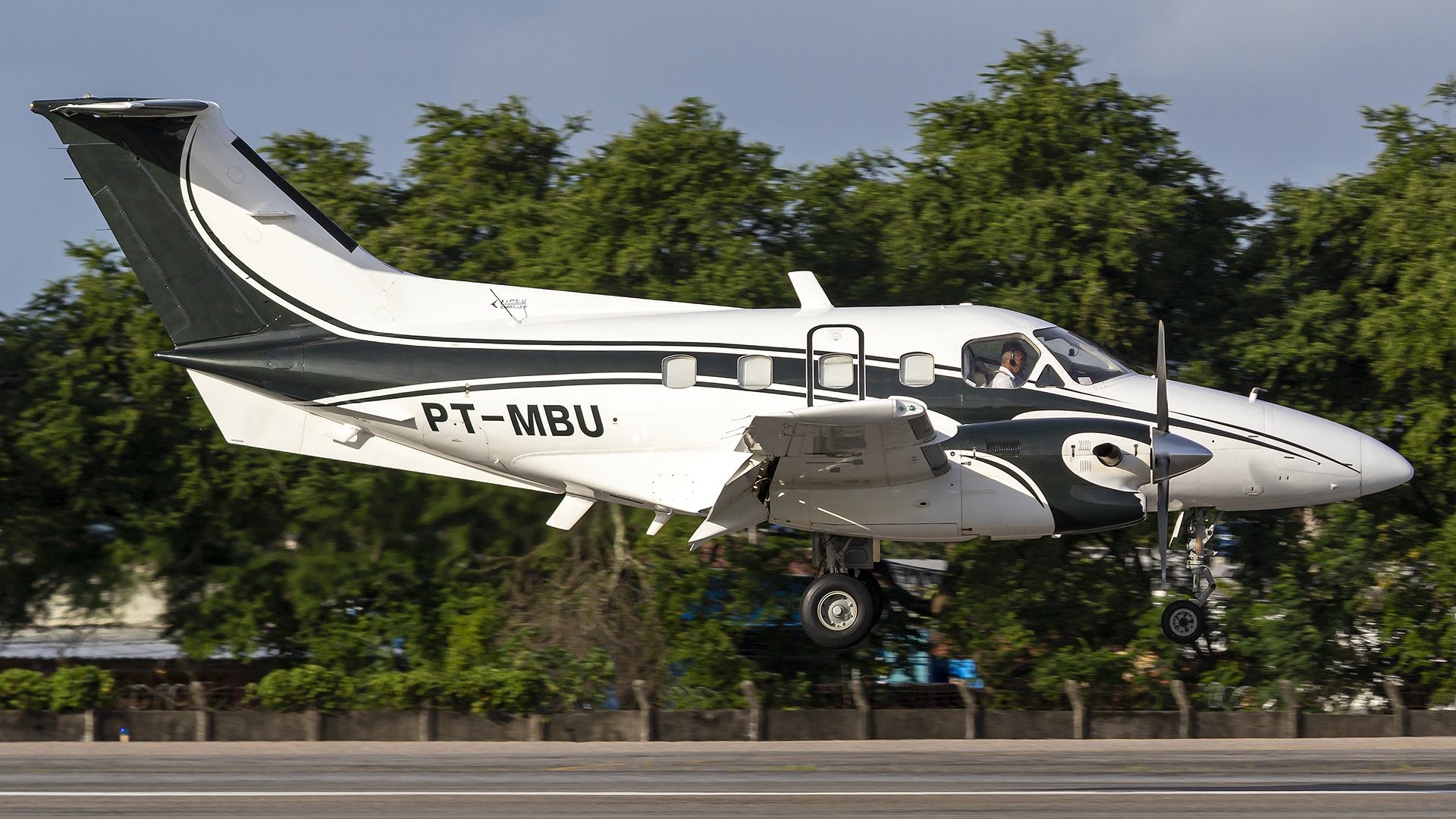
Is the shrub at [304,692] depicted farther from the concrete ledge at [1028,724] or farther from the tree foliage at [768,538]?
the concrete ledge at [1028,724]

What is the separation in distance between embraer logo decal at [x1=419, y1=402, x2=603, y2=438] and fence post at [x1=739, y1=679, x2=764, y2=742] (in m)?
6.65

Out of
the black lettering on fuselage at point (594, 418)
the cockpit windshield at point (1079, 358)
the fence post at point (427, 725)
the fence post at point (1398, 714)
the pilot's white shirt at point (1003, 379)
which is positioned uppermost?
the cockpit windshield at point (1079, 358)

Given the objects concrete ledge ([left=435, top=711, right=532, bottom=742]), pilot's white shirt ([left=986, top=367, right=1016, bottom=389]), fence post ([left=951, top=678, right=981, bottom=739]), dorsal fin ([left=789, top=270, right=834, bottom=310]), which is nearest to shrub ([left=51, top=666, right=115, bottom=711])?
concrete ledge ([left=435, top=711, right=532, bottom=742])

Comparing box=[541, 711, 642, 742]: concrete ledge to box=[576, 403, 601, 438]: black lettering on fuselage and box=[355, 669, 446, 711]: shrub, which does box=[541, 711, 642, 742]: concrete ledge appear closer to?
box=[355, 669, 446, 711]: shrub

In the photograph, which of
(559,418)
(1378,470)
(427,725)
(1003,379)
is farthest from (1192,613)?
(427,725)

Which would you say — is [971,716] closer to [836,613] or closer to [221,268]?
[836,613]

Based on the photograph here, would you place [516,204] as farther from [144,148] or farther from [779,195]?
[144,148]

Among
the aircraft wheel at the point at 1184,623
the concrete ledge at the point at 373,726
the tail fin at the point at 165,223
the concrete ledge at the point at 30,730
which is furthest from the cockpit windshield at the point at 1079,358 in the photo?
the concrete ledge at the point at 30,730

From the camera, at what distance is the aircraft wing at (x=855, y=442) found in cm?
1191

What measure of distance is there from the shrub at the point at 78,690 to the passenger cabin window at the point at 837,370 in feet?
35.8

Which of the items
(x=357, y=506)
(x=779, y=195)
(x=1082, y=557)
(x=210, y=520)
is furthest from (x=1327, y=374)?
(x=210, y=520)

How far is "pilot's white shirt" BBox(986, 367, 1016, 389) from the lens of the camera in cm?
1387

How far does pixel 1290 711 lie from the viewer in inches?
793

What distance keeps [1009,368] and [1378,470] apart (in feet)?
11.0
